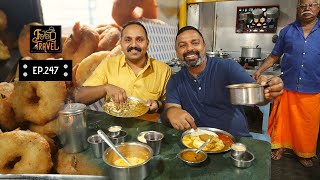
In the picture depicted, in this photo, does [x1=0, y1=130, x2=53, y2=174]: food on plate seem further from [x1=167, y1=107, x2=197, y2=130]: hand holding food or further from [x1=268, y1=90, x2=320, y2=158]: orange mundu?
[x1=268, y1=90, x2=320, y2=158]: orange mundu

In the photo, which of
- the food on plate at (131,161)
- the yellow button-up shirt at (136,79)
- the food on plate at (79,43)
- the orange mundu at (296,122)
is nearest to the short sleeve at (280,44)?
the orange mundu at (296,122)

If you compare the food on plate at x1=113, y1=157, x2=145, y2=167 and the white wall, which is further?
the white wall

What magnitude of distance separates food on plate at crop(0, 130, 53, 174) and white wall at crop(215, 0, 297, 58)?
11.9ft

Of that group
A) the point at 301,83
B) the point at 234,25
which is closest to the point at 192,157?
the point at 301,83

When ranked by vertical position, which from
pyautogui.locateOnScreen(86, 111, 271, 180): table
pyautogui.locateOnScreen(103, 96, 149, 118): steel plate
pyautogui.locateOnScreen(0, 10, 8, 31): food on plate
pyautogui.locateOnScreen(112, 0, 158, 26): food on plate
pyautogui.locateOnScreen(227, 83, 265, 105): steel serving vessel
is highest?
pyautogui.locateOnScreen(112, 0, 158, 26): food on plate

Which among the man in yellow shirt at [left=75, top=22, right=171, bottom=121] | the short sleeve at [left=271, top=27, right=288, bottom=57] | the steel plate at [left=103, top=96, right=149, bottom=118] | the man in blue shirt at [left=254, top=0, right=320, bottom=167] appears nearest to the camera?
the steel plate at [left=103, top=96, right=149, bottom=118]

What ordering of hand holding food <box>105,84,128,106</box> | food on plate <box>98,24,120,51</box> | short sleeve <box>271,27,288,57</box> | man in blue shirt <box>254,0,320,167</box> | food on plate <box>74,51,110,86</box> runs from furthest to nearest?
short sleeve <box>271,27,288,57</box>, man in blue shirt <box>254,0,320,167</box>, hand holding food <box>105,84,128,106</box>, food on plate <box>98,24,120,51</box>, food on plate <box>74,51,110,86</box>

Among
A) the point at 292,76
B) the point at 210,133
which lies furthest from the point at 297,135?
the point at 210,133

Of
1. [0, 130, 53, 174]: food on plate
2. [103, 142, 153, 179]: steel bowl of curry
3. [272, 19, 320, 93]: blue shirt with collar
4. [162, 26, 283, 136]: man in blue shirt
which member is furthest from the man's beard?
[272, 19, 320, 93]: blue shirt with collar

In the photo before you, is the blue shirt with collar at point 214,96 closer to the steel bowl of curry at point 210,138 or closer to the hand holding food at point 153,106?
the hand holding food at point 153,106

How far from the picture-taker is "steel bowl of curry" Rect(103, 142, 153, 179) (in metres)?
0.84

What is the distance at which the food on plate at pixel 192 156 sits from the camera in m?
1.01

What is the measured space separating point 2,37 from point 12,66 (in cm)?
11

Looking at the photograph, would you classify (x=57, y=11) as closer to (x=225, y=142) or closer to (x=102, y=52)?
(x=102, y=52)
